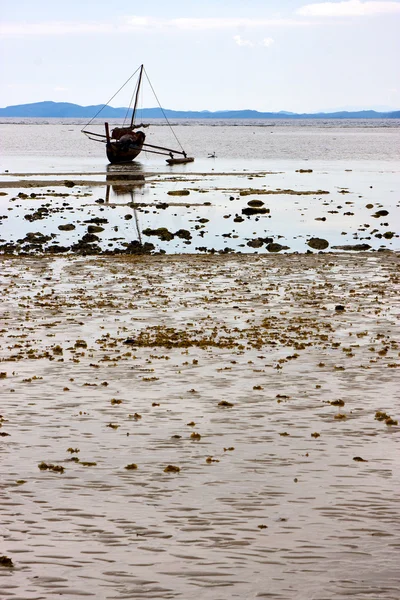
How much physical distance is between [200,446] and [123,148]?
11100 cm

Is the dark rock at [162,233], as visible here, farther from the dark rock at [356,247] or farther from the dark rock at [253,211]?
the dark rock at [253,211]

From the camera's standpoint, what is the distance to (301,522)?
470 inches

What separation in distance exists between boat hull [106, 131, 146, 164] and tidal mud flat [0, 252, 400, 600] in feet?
313

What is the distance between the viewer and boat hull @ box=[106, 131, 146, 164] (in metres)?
122

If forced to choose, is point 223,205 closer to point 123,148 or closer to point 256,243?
point 256,243

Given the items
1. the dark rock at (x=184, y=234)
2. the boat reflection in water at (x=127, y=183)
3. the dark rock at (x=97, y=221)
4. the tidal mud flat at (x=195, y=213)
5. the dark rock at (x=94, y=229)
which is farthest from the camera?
the boat reflection in water at (x=127, y=183)

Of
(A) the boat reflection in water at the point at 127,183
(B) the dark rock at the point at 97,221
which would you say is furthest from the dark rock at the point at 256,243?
(B) the dark rock at the point at 97,221

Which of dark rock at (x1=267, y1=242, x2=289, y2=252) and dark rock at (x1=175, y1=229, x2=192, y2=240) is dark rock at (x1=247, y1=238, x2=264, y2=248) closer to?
dark rock at (x1=267, y1=242, x2=289, y2=252)

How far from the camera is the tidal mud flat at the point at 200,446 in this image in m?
10.6

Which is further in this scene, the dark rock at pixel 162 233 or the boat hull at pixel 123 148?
the boat hull at pixel 123 148

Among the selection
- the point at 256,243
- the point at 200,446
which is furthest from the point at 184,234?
the point at 200,446

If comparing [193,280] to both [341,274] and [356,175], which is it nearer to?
[341,274]

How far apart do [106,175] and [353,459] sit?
8618 centimetres

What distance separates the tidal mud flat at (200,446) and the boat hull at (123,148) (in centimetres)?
9527
